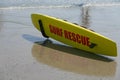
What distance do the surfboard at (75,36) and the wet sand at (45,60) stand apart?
5.5 inches

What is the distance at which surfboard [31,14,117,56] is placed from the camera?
7379 millimetres

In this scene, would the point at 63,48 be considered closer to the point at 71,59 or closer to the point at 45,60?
the point at 71,59

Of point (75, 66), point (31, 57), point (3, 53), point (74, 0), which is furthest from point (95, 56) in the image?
point (74, 0)

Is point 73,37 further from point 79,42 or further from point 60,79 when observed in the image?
point 60,79

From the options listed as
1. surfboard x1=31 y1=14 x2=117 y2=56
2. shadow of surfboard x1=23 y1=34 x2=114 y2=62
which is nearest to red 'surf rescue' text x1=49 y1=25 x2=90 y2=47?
surfboard x1=31 y1=14 x2=117 y2=56

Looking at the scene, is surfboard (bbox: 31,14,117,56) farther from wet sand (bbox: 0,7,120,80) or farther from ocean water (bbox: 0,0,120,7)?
ocean water (bbox: 0,0,120,7)

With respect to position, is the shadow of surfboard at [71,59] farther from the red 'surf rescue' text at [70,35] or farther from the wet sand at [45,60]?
the red 'surf rescue' text at [70,35]

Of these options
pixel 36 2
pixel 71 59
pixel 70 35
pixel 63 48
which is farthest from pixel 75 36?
pixel 36 2

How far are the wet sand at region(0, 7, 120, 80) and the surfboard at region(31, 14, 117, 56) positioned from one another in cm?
14

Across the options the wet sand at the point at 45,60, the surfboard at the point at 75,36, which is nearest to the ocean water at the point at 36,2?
the wet sand at the point at 45,60

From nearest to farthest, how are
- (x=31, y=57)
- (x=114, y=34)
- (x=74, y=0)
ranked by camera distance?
(x=31, y=57)
(x=114, y=34)
(x=74, y=0)

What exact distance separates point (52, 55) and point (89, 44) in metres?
0.89

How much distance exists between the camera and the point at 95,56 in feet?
24.6

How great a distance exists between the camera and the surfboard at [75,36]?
291 inches
